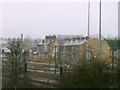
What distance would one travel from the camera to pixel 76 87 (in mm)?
2965

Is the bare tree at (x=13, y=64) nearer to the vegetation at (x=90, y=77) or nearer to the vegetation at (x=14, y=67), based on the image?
the vegetation at (x=14, y=67)

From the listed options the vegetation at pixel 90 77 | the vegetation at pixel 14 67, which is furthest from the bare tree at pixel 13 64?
the vegetation at pixel 90 77

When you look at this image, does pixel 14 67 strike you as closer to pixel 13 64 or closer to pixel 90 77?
pixel 13 64

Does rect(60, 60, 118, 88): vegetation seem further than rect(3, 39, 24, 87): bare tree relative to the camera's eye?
No

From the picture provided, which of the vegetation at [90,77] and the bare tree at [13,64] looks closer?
the vegetation at [90,77]

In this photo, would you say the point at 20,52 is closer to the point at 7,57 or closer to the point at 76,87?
the point at 7,57

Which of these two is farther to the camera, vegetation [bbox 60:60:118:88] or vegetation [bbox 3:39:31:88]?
vegetation [bbox 3:39:31:88]

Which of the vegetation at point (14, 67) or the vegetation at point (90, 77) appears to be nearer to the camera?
the vegetation at point (90, 77)

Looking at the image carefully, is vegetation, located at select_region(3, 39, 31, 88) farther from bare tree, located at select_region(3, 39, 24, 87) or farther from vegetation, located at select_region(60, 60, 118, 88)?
vegetation, located at select_region(60, 60, 118, 88)

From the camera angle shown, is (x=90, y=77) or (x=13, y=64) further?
(x=13, y=64)

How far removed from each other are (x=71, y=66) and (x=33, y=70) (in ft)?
3.84

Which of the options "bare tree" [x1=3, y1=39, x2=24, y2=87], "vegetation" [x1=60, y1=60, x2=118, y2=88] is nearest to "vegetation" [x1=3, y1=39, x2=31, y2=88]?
"bare tree" [x1=3, y1=39, x2=24, y2=87]

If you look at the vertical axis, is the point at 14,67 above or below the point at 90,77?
above

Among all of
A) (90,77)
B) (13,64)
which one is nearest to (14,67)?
(13,64)
